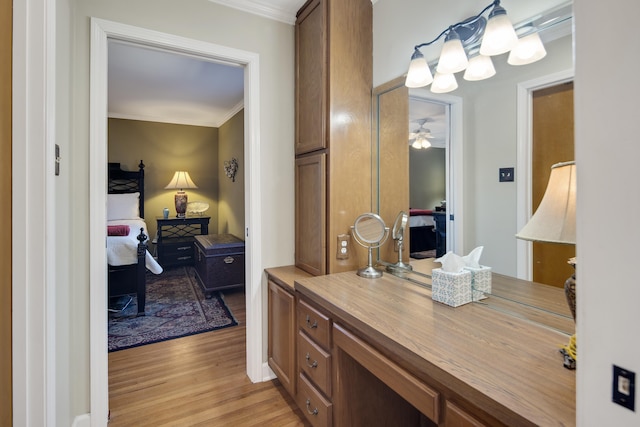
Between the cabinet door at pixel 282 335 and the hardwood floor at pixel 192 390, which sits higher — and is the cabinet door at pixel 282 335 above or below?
above

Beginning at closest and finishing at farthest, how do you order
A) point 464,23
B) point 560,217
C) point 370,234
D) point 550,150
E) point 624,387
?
point 624,387 < point 560,217 < point 550,150 < point 464,23 < point 370,234

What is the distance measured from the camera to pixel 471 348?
0.95 meters

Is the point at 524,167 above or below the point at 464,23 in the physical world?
below

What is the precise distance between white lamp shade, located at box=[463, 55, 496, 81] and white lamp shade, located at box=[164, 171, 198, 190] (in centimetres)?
493

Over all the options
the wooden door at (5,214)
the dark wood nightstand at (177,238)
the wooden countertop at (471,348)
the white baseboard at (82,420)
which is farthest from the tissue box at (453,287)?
A: the dark wood nightstand at (177,238)

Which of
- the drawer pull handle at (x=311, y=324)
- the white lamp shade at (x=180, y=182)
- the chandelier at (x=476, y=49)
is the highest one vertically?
the chandelier at (x=476, y=49)

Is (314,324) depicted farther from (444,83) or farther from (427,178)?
(444,83)

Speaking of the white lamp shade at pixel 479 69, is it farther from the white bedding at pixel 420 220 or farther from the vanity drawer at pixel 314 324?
the vanity drawer at pixel 314 324

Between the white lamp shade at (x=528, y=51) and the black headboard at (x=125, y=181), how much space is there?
5.43 metres

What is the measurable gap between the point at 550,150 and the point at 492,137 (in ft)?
0.88

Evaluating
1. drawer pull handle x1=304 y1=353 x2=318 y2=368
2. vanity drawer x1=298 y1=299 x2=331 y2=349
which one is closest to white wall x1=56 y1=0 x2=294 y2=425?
vanity drawer x1=298 y1=299 x2=331 y2=349

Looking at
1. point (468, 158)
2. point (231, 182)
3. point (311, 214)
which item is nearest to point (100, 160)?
point (311, 214)

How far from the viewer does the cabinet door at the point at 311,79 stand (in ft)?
6.38

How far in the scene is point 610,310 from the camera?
539 mm
